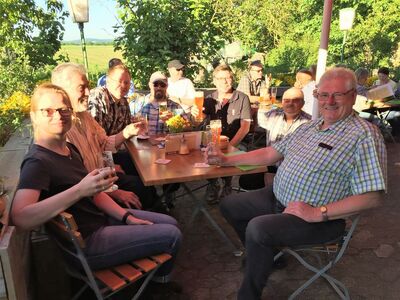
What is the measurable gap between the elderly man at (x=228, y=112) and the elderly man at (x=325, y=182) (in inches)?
56.6

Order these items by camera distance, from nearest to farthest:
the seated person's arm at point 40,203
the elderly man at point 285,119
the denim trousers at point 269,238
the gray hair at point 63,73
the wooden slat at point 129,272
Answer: the seated person's arm at point 40,203 < the wooden slat at point 129,272 < the denim trousers at point 269,238 < the gray hair at point 63,73 < the elderly man at point 285,119

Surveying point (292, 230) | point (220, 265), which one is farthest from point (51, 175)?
point (220, 265)

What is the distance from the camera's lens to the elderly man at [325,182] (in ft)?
6.59

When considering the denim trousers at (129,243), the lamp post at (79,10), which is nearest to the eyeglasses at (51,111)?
the denim trousers at (129,243)

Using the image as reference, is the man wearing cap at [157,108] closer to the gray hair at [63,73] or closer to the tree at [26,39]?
the gray hair at [63,73]

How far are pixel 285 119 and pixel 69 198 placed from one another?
2145 mm

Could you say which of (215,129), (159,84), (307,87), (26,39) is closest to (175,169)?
(215,129)

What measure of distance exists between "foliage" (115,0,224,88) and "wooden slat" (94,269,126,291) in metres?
5.90

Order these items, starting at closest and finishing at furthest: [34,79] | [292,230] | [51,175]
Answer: [51,175] → [292,230] → [34,79]

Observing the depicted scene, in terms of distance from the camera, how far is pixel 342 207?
2020mm

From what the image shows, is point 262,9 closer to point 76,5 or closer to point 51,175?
point 76,5

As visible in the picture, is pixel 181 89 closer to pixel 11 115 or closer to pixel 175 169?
pixel 11 115

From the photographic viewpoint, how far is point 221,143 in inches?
117

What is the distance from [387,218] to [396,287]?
47.7 inches
